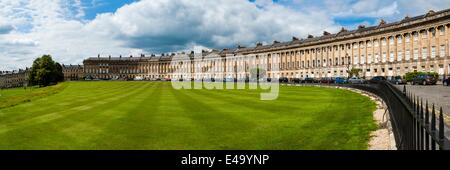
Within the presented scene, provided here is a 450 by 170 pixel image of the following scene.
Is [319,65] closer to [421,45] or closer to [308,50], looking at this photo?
[308,50]

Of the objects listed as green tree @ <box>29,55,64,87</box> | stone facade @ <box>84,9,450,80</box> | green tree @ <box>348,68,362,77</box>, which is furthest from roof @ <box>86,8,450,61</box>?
green tree @ <box>29,55,64,87</box>

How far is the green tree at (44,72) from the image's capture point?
13450 centimetres

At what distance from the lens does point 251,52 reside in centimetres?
16200

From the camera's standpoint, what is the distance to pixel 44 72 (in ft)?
443

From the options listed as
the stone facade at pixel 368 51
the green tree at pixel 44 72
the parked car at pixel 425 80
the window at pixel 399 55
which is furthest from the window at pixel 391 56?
the green tree at pixel 44 72

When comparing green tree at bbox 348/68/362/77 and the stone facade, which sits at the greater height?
the stone facade

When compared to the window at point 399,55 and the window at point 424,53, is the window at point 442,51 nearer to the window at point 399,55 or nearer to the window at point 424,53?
the window at point 424,53

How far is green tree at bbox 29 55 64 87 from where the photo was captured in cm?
13450

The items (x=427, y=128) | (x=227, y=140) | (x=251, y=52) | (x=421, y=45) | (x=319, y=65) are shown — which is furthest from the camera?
(x=251, y=52)

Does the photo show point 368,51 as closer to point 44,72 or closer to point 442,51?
point 442,51

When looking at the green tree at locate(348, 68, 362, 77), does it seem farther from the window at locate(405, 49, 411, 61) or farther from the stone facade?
the window at locate(405, 49, 411, 61)
